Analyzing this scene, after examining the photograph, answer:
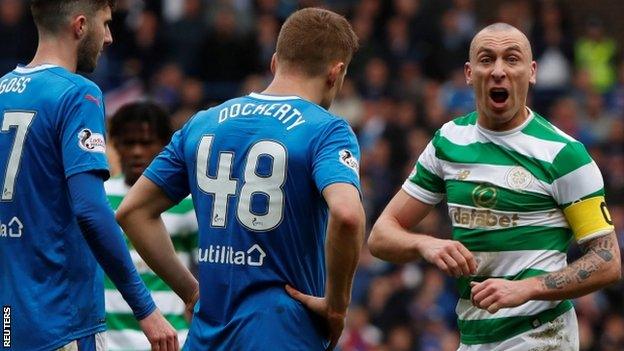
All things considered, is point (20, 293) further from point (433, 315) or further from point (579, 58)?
point (579, 58)

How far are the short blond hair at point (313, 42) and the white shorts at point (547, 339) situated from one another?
152 centimetres

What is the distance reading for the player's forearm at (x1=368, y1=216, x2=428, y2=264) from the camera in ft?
22.8

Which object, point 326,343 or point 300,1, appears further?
point 300,1

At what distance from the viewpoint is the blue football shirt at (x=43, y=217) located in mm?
6656

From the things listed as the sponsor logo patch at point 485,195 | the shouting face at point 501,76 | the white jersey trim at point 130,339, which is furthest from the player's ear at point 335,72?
the white jersey trim at point 130,339

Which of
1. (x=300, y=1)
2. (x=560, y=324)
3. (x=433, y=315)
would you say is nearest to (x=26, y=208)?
(x=560, y=324)

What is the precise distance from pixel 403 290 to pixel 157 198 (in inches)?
388

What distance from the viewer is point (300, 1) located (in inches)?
816

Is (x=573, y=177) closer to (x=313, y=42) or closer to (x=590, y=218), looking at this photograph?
(x=590, y=218)

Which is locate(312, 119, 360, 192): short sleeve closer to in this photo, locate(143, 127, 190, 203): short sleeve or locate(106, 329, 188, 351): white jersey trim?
locate(143, 127, 190, 203): short sleeve

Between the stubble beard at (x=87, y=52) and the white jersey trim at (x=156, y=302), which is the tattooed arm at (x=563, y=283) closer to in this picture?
the stubble beard at (x=87, y=52)

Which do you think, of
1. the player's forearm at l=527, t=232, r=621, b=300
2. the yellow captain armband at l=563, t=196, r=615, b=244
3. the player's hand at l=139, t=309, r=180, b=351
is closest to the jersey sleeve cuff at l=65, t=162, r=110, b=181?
the player's hand at l=139, t=309, r=180, b=351

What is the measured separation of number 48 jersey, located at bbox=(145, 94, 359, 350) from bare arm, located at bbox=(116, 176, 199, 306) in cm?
26

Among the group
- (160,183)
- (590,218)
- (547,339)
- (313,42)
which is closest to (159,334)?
(160,183)
